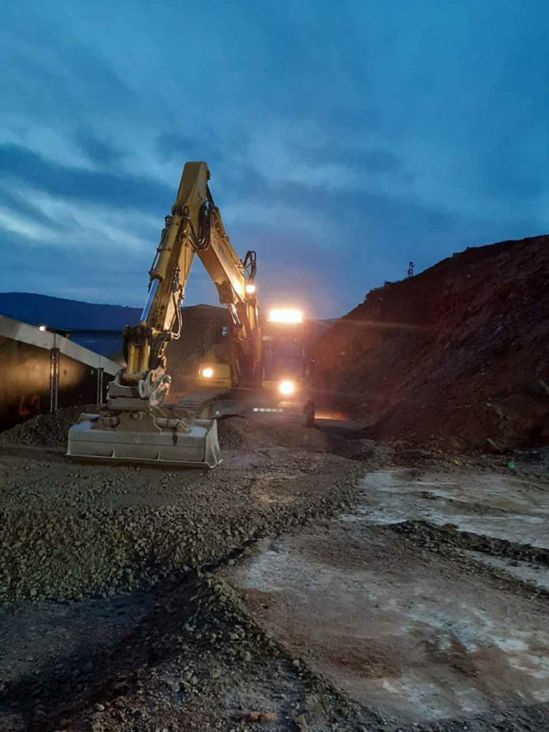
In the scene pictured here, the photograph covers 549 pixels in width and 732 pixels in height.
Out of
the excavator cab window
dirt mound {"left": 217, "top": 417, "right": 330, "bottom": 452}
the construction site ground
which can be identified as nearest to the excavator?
dirt mound {"left": 217, "top": 417, "right": 330, "bottom": 452}

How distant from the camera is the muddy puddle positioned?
277 centimetres

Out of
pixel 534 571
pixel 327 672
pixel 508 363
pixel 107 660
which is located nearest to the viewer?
pixel 327 672

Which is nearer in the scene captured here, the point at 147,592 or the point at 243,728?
the point at 243,728

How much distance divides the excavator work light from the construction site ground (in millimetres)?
6305

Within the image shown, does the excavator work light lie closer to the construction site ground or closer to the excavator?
the excavator

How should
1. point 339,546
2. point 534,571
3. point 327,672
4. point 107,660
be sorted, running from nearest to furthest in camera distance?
point 327,672, point 107,660, point 534,571, point 339,546

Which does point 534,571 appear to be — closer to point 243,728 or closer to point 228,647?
point 228,647

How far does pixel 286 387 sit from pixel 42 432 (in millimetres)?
4985

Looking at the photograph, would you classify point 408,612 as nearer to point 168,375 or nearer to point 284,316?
point 168,375

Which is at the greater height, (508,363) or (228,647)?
(508,363)

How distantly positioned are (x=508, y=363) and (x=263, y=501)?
910 centimetres

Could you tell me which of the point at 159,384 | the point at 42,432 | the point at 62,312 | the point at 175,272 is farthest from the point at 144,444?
the point at 62,312

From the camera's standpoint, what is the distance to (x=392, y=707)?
2576 mm

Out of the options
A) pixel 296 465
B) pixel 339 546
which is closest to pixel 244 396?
pixel 296 465
